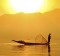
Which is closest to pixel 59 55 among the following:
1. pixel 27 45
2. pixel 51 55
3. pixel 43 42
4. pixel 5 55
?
pixel 51 55

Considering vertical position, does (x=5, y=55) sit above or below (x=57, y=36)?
below

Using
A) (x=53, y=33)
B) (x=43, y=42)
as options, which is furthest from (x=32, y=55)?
(x=53, y=33)

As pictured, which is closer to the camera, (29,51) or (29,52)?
(29,52)

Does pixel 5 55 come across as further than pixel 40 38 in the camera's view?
No

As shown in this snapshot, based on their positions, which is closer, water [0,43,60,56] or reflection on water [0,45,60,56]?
reflection on water [0,45,60,56]

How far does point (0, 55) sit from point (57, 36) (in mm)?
60347

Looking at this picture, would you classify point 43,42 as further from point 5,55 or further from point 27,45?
point 5,55

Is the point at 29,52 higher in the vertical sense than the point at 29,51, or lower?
lower

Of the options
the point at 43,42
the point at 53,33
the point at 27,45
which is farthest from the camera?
the point at 53,33

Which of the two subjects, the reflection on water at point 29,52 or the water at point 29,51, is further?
the water at point 29,51

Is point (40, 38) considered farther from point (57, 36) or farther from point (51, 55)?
point (57, 36)

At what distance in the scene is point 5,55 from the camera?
28.3m

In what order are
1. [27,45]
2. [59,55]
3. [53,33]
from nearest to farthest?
[59,55] → [27,45] → [53,33]

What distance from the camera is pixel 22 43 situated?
49344mm
